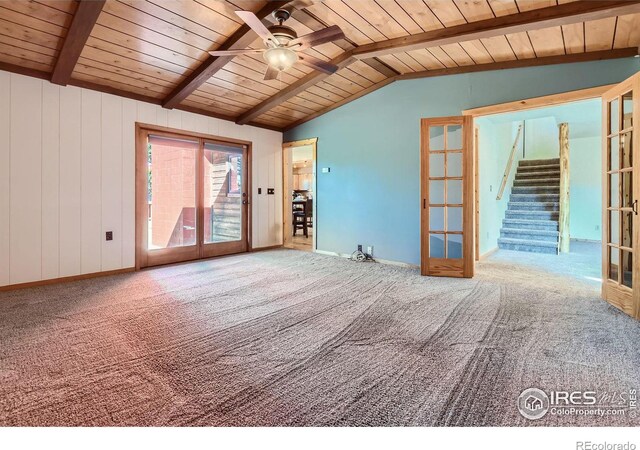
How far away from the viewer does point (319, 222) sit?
6023 mm

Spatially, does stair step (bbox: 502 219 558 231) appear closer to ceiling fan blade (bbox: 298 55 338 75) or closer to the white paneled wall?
ceiling fan blade (bbox: 298 55 338 75)

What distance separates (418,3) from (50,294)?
15.1 ft

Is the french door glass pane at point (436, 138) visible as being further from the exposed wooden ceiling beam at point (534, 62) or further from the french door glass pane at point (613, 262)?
the french door glass pane at point (613, 262)

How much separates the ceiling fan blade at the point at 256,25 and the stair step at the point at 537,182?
726 centimetres

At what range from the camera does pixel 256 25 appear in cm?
251

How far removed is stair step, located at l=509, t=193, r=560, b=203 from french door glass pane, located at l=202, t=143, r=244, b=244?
607 centimetres

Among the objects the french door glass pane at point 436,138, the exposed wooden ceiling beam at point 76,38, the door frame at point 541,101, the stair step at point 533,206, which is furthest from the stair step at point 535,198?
the exposed wooden ceiling beam at point 76,38

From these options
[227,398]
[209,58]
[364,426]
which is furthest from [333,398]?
[209,58]

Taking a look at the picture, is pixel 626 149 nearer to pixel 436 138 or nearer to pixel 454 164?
pixel 454 164

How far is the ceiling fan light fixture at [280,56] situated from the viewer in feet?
9.22

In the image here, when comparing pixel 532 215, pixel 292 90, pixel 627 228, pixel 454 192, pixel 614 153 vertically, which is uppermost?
pixel 292 90

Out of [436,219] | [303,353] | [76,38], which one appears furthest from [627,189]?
[76,38]

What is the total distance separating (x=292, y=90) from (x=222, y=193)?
209 cm

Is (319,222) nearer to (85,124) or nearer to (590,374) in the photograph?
(85,124)
